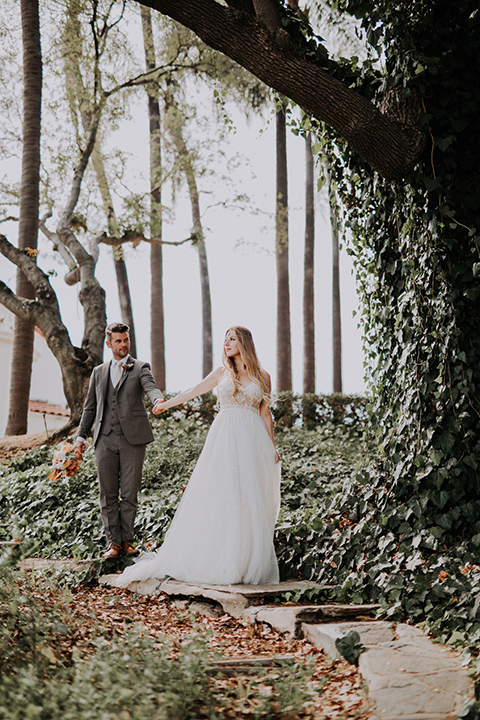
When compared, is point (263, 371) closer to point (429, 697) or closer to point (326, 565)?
point (326, 565)

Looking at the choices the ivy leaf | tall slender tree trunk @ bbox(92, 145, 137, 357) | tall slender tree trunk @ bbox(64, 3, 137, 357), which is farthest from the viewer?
tall slender tree trunk @ bbox(92, 145, 137, 357)

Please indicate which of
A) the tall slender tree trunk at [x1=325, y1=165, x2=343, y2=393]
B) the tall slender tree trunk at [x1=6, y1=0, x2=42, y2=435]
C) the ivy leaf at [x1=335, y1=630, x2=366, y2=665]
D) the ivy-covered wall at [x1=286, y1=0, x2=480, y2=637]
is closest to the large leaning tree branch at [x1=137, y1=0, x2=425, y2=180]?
the ivy-covered wall at [x1=286, y1=0, x2=480, y2=637]

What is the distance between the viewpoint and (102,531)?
699 centimetres

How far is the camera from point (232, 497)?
17.9ft

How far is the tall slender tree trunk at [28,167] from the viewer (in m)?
11.7

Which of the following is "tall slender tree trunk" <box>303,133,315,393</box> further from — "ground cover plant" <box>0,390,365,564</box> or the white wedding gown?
the white wedding gown

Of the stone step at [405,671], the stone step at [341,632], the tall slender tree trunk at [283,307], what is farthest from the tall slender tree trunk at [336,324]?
the stone step at [405,671]

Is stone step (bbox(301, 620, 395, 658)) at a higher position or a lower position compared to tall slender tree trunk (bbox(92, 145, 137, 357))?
lower

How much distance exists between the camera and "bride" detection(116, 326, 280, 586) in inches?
209

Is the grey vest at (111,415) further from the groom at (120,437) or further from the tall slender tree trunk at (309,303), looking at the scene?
the tall slender tree trunk at (309,303)

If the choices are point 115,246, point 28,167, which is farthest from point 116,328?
point 115,246

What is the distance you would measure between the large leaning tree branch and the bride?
1990mm

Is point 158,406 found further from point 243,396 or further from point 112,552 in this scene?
point 112,552

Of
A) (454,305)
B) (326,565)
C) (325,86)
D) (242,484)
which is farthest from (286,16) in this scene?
(326,565)
